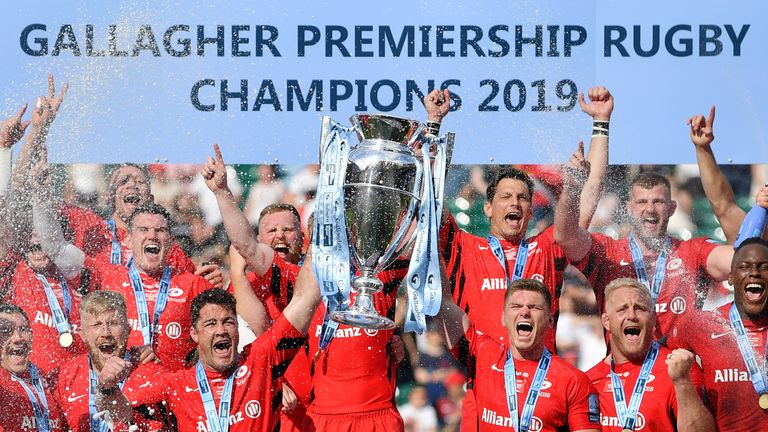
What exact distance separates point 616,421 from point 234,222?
193cm

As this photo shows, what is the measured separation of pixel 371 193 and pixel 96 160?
7.47 feet

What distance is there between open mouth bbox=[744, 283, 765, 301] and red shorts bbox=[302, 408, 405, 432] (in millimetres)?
1702

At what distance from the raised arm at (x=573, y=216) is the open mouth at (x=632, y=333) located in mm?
443

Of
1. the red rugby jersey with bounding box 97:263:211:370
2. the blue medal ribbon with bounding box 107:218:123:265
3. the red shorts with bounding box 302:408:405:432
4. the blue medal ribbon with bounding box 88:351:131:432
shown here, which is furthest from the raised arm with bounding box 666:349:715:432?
the blue medal ribbon with bounding box 107:218:123:265

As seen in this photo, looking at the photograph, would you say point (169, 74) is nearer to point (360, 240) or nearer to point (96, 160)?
point (96, 160)

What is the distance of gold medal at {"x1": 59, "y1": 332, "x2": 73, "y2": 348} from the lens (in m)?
6.44

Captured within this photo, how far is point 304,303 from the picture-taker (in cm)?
618

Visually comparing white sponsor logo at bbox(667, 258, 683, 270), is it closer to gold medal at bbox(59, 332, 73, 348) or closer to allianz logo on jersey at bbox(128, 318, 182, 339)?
allianz logo on jersey at bbox(128, 318, 182, 339)

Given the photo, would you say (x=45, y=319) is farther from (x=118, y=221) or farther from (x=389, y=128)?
(x=389, y=128)

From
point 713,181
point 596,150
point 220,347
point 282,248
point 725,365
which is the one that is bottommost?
point 725,365

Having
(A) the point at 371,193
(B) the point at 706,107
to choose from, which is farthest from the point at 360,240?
(B) the point at 706,107

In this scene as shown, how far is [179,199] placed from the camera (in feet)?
21.9

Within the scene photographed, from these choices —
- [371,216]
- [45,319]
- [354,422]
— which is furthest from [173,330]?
[371,216]

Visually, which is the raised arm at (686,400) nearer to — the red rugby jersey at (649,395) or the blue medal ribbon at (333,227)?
the red rugby jersey at (649,395)
